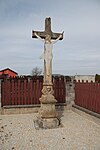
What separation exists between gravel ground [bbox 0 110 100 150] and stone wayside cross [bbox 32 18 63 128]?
36 cm

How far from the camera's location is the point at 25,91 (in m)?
11.1

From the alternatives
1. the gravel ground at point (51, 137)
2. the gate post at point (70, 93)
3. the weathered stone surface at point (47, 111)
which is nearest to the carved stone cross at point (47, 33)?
the weathered stone surface at point (47, 111)

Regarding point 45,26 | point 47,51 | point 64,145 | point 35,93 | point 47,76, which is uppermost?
point 45,26

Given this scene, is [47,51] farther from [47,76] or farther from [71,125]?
[71,125]

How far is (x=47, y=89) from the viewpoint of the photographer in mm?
7262

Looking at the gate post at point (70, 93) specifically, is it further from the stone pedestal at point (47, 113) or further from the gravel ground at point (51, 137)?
the stone pedestal at point (47, 113)

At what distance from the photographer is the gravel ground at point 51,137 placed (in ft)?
17.1

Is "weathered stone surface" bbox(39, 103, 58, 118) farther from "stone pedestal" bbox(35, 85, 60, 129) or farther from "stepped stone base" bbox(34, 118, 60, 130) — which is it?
"stepped stone base" bbox(34, 118, 60, 130)

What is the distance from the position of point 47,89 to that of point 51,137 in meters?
1.82

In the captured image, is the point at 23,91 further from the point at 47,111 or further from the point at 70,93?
the point at 47,111

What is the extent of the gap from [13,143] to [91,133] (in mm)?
2454

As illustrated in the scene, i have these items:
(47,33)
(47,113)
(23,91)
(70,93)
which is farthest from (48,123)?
(70,93)

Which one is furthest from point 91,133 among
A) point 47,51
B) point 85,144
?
point 47,51

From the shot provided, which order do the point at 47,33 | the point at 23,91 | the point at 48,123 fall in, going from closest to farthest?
the point at 48,123 → the point at 47,33 → the point at 23,91
